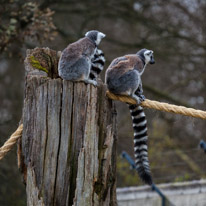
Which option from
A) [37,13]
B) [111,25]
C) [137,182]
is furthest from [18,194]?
[111,25]

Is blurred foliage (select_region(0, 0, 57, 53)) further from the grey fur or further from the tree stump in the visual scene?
the tree stump

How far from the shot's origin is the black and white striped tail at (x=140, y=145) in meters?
3.20

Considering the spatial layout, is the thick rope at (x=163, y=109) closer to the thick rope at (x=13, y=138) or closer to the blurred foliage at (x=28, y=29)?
the thick rope at (x=13, y=138)

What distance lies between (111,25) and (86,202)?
350 inches

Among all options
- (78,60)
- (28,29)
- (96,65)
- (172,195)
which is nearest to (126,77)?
(96,65)

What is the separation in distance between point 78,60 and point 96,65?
21cm

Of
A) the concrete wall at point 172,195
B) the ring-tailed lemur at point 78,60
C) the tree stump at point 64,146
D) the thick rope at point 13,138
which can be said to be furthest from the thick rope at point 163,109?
the concrete wall at point 172,195

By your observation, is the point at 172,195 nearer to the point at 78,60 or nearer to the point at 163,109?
the point at 163,109

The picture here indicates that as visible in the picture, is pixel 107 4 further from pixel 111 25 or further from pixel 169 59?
pixel 111 25

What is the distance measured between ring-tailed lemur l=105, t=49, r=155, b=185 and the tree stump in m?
0.42

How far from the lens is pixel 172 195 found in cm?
532

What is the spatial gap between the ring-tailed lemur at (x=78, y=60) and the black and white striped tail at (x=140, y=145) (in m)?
0.59

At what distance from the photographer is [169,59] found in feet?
27.3

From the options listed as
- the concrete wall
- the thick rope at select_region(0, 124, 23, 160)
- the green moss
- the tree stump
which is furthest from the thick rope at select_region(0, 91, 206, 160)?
the concrete wall
